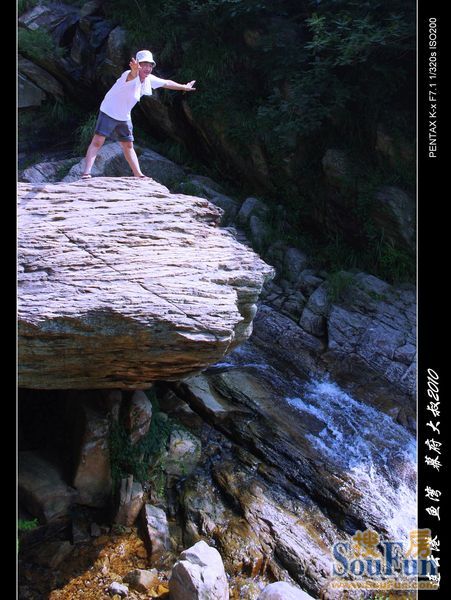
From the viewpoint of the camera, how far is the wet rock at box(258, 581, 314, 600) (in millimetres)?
4836

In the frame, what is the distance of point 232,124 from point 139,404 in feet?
24.0

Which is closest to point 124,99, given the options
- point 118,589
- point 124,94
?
point 124,94

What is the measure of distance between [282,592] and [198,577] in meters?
0.81

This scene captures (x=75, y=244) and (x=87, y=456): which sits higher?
(x=75, y=244)

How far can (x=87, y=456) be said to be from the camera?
6.04 metres

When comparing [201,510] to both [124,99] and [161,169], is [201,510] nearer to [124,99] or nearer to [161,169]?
[124,99]

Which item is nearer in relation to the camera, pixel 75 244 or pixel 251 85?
pixel 75 244

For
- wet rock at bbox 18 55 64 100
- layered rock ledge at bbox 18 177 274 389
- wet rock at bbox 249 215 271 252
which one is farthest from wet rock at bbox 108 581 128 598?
→ wet rock at bbox 18 55 64 100

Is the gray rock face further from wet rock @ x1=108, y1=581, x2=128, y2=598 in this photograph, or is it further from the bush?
the bush

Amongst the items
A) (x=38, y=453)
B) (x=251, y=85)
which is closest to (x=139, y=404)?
(x=38, y=453)

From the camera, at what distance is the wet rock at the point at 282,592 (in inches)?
190

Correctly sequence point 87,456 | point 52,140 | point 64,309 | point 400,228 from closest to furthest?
point 64,309, point 87,456, point 400,228, point 52,140

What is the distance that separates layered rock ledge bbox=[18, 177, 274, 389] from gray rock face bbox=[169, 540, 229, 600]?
193 centimetres

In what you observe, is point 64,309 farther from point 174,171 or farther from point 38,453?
point 174,171
